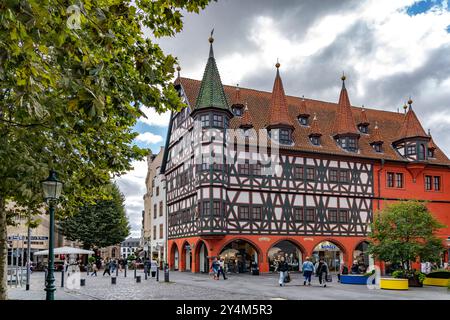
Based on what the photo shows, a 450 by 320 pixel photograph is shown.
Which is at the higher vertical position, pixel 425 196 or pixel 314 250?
pixel 425 196

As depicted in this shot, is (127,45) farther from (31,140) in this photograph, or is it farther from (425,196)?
(425,196)

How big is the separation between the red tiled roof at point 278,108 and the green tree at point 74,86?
2698cm

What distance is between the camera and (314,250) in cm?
4275

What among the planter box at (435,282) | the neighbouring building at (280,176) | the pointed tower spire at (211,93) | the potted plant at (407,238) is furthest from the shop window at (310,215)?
the planter box at (435,282)

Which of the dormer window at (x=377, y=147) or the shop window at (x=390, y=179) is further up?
the dormer window at (x=377, y=147)

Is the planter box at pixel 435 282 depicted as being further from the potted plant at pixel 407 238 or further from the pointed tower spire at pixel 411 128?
the pointed tower spire at pixel 411 128

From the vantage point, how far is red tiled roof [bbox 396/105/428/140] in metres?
46.9

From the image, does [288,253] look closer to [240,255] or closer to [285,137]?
[240,255]

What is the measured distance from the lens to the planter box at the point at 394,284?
2567 centimetres

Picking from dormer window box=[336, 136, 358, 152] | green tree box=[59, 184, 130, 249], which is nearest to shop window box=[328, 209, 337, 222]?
dormer window box=[336, 136, 358, 152]

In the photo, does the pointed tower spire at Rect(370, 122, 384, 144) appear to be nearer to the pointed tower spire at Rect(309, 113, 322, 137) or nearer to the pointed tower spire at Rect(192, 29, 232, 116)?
the pointed tower spire at Rect(309, 113, 322, 137)

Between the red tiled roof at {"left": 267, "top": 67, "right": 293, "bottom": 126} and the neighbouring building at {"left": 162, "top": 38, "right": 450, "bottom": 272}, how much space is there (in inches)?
3.6
